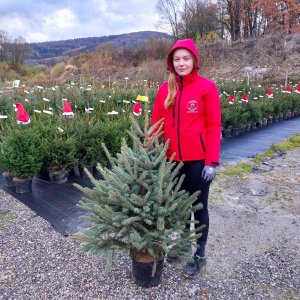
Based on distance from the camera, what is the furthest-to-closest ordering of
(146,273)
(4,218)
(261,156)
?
1. (261,156)
2. (4,218)
3. (146,273)

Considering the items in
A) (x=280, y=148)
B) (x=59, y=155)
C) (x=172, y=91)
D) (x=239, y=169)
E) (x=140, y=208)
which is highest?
(x=172, y=91)

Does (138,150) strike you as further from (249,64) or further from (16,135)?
(249,64)

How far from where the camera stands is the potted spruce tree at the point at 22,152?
14.1ft

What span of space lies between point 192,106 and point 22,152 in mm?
2804

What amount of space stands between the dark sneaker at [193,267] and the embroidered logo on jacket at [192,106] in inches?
47.3

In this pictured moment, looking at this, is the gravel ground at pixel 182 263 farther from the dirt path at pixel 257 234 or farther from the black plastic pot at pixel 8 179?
the black plastic pot at pixel 8 179

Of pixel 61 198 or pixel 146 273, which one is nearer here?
pixel 146 273

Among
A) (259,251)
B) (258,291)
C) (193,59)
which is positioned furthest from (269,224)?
(193,59)

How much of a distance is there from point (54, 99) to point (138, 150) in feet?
21.0

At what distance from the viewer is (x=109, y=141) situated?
525 centimetres

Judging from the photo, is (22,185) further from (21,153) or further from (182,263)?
(182,263)

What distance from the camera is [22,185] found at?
4559 mm

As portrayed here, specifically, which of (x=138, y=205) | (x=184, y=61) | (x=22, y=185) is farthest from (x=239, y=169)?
(x=138, y=205)

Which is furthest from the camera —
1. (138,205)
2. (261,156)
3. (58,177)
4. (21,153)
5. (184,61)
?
(261,156)
